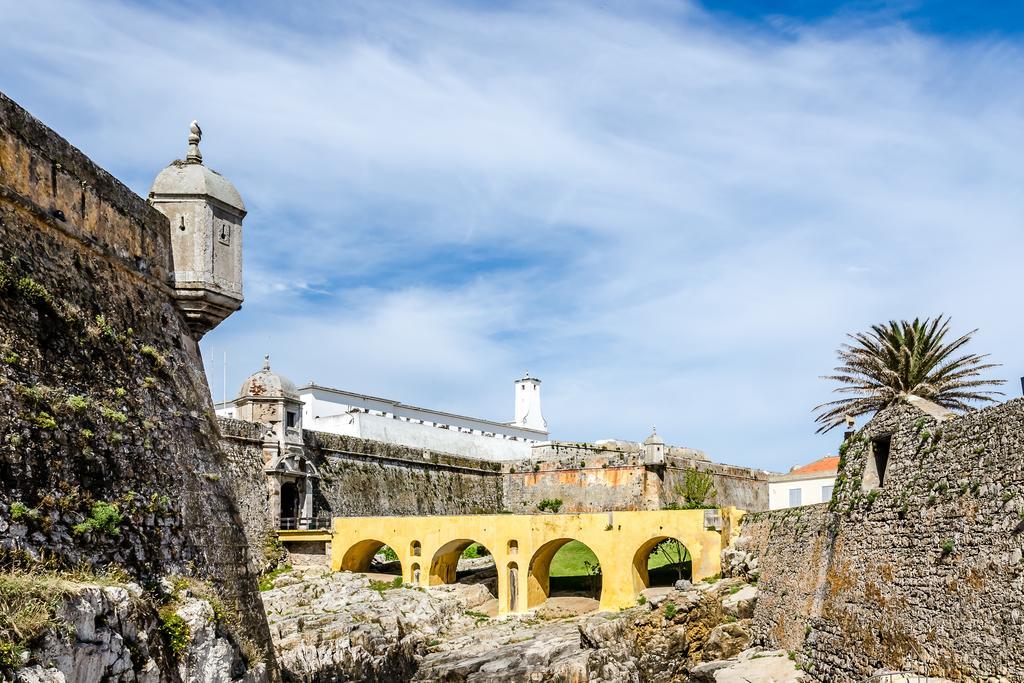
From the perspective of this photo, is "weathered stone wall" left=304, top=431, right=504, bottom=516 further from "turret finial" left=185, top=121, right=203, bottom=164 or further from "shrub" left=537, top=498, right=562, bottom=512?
"turret finial" left=185, top=121, right=203, bottom=164

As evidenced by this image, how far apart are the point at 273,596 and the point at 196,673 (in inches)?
774

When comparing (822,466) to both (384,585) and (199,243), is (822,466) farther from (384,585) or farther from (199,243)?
(199,243)

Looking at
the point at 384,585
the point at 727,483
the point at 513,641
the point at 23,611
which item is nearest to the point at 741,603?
the point at 513,641

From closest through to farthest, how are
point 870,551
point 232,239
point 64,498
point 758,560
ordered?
1. point 64,498
2. point 232,239
3. point 870,551
4. point 758,560

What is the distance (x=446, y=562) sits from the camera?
34.2 meters

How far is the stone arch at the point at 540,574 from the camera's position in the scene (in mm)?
31595

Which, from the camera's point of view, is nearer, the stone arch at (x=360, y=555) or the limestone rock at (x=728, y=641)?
the limestone rock at (x=728, y=641)

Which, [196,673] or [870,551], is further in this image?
[870,551]

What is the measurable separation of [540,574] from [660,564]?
8367 millimetres

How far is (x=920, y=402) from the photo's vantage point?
17.0 m

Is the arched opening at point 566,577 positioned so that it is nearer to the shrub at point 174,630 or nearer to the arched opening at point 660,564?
the arched opening at point 660,564

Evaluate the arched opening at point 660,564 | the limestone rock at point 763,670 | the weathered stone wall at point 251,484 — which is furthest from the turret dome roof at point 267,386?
the limestone rock at point 763,670

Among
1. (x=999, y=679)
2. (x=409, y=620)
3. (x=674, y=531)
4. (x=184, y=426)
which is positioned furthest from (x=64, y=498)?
(x=674, y=531)

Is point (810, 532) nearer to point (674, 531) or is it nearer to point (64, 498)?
point (674, 531)
